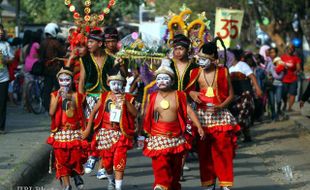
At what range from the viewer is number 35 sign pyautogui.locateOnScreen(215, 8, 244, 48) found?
2005cm

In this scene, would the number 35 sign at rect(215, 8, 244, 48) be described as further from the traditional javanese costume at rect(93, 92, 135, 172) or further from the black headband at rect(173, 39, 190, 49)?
the traditional javanese costume at rect(93, 92, 135, 172)

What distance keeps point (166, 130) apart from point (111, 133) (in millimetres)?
1158

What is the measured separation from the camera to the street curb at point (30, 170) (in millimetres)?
10164

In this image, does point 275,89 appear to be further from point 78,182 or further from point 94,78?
point 78,182

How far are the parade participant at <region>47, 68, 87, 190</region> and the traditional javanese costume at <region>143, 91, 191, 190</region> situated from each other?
99 cm

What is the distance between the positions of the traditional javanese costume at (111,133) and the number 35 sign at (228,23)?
953 centimetres

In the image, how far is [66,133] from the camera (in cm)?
1016

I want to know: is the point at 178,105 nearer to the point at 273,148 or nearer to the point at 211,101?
the point at 211,101

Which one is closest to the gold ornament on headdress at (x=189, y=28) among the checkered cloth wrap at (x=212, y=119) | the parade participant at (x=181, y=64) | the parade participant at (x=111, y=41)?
the parade participant at (x=111, y=41)

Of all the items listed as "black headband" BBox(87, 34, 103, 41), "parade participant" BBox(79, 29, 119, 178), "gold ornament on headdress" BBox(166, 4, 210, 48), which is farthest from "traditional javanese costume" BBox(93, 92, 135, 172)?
"gold ornament on headdress" BBox(166, 4, 210, 48)

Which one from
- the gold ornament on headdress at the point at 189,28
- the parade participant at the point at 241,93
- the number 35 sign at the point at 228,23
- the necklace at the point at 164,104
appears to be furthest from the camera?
the number 35 sign at the point at 228,23

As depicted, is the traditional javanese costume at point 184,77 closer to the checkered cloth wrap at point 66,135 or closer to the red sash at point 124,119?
the red sash at point 124,119

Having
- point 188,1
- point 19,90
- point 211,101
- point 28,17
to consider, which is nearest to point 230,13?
point 19,90

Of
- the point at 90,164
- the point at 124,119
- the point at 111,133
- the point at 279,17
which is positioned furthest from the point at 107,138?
the point at 279,17
